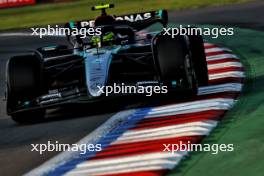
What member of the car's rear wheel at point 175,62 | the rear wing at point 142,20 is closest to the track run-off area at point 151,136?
the car's rear wheel at point 175,62

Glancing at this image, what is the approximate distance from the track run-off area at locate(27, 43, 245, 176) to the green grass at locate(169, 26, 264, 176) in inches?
4.8

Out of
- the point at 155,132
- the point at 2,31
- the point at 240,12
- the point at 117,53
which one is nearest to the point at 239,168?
the point at 155,132

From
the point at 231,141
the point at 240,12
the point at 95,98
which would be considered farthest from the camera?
Answer: the point at 240,12

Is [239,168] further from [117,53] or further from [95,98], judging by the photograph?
[117,53]

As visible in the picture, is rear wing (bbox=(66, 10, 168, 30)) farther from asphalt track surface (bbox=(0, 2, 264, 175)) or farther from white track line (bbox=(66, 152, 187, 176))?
white track line (bbox=(66, 152, 187, 176))

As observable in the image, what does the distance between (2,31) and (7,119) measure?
61.6 ft

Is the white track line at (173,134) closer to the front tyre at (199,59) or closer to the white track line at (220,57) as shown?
the front tyre at (199,59)

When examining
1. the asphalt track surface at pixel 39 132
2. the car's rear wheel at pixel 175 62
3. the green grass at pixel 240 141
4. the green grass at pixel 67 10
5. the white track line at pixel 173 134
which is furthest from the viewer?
the green grass at pixel 67 10

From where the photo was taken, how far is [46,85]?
10211mm

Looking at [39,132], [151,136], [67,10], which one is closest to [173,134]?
[151,136]

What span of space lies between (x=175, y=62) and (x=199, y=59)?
1234 mm

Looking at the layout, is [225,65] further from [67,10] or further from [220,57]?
[67,10]

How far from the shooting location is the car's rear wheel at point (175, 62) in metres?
9.48

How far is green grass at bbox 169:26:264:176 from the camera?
602cm
